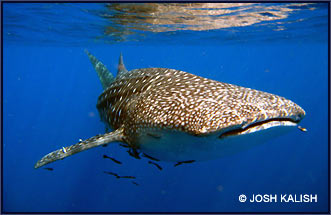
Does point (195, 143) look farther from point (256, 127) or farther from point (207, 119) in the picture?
point (256, 127)

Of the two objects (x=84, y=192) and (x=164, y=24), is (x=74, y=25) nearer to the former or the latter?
(x=164, y=24)

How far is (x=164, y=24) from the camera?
18.3 metres

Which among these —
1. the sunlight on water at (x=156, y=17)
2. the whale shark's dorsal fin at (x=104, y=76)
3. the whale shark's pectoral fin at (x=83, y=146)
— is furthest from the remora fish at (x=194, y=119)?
the sunlight on water at (x=156, y=17)

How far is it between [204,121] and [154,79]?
224 centimetres

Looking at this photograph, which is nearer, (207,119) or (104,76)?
(207,119)

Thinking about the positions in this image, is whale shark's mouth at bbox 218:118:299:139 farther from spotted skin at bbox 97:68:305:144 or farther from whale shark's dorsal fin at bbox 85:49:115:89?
whale shark's dorsal fin at bbox 85:49:115:89

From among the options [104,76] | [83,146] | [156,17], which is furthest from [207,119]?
[156,17]

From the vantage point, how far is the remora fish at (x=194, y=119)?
3047 millimetres

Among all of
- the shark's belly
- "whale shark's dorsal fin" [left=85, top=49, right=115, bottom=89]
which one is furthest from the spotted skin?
"whale shark's dorsal fin" [left=85, top=49, right=115, bottom=89]

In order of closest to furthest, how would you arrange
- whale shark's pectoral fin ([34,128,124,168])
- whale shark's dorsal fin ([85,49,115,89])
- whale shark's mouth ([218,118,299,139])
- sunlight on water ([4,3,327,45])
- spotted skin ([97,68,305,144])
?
whale shark's mouth ([218,118,299,139])
spotted skin ([97,68,305,144])
whale shark's pectoral fin ([34,128,124,168])
whale shark's dorsal fin ([85,49,115,89])
sunlight on water ([4,3,327,45])

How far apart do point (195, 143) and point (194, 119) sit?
33cm

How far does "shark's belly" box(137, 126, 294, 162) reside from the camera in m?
3.11

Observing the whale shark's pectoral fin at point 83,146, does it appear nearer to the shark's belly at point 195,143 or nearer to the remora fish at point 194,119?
the remora fish at point 194,119

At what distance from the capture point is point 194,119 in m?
3.23
